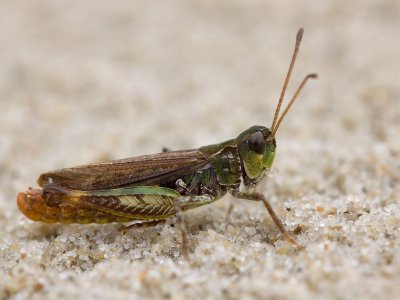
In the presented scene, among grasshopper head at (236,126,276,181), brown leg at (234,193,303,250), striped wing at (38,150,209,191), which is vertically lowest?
brown leg at (234,193,303,250)

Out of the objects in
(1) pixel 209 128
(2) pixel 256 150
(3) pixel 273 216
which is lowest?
(3) pixel 273 216

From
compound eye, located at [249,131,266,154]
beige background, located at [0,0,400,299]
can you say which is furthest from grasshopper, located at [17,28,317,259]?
beige background, located at [0,0,400,299]

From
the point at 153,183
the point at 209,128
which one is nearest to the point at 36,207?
→ the point at 153,183

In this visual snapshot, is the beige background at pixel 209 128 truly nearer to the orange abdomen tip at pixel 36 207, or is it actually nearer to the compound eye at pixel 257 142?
the orange abdomen tip at pixel 36 207

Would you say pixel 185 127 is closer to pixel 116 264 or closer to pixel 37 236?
pixel 37 236

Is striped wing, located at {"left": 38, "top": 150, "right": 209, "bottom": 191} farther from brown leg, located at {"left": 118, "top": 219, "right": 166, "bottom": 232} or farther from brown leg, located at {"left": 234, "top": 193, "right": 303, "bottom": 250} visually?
brown leg, located at {"left": 234, "top": 193, "right": 303, "bottom": 250}

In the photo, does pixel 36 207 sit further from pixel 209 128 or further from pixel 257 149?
pixel 209 128
